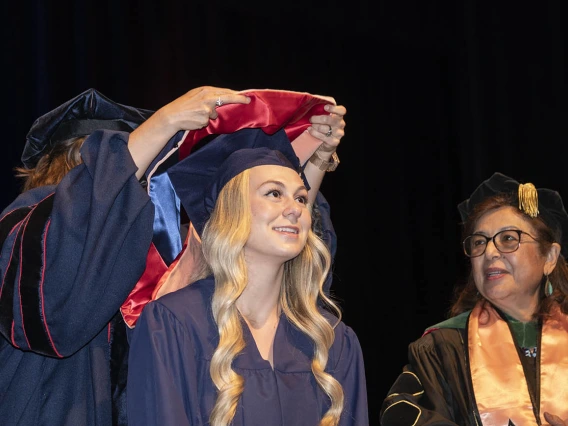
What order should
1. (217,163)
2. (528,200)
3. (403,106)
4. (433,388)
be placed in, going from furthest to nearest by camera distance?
1. (403,106)
2. (528,200)
3. (433,388)
4. (217,163)

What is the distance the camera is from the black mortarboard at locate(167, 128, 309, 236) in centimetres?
261

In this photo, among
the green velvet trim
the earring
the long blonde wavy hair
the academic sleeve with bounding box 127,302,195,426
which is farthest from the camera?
the earring

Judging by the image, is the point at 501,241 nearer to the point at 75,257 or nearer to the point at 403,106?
the point at 75,257

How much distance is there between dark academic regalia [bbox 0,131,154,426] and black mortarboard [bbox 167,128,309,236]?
27 centimetres

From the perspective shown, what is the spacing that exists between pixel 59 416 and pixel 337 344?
2.89 feet

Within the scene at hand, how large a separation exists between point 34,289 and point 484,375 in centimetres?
179

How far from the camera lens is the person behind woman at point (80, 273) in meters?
2.24

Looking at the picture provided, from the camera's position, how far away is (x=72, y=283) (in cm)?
226

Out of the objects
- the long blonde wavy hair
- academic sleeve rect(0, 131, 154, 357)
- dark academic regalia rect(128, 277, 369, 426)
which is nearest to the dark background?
the long blonde wavy hair

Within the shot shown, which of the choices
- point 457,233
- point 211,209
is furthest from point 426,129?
point 211,209

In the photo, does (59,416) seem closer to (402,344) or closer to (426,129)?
(402,344)

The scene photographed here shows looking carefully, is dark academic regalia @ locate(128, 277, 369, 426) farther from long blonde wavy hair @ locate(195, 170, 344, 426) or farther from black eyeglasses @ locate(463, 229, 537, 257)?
black eyeglasses @ locate(463, 229, 537, 257)

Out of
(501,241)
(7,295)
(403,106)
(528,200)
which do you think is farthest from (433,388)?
(403,106)

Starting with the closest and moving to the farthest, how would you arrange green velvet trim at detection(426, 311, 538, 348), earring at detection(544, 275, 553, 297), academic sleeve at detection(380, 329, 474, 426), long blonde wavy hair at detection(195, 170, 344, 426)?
long blonde wavy hair at detection(195, 170, 344, 426), academic sleeve at detection(380, 329, 474, 426), green velvet trim at detection(426, 311, 538, 348), earring at detection(544, 275, 553, 297)
